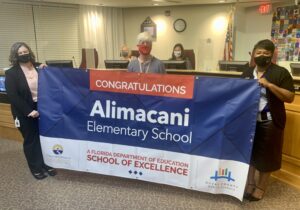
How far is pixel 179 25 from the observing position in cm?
799

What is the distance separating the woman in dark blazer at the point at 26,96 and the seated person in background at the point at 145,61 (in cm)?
100

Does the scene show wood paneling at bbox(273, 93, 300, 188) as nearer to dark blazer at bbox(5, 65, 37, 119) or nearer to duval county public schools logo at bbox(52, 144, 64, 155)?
duval county public schools logo at bbox(52, 144, 64, 155)

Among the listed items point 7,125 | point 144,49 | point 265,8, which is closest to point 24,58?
point 144,49

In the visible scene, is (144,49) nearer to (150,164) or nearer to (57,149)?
(150,164)

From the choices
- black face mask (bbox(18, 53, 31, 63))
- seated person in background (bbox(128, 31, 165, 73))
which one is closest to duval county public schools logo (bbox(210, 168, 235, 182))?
seated person in background (bbox(128, 31, 165, 73))

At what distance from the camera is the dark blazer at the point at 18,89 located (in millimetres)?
2619

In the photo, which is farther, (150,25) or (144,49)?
(150,25)

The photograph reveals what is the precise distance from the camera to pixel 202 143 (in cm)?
235

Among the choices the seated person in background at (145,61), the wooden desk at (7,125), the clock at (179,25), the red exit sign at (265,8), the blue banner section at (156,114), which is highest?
the red exit sign at (265,8)

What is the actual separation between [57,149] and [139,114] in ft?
3.06

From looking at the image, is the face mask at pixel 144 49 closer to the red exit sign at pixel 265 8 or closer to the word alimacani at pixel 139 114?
the word alimacani at pixel 139 114

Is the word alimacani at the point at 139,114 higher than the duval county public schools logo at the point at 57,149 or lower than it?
higher

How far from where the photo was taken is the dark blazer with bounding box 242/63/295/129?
216 centimetres

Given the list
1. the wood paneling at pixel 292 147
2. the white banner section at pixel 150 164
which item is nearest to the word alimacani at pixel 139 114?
the white banner section at pixel 150 164
